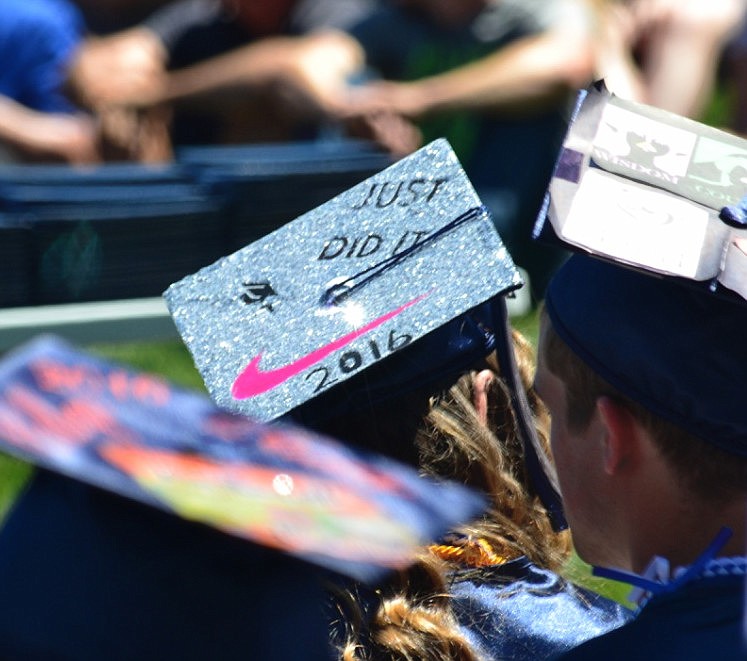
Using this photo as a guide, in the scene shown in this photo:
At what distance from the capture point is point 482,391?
2148 mm

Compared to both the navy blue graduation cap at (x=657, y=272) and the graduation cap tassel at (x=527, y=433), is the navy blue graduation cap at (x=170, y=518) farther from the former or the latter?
the graduation cap tassel at (x=527, y=433)

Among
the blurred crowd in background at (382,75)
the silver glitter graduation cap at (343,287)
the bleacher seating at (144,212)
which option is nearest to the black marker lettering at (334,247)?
the silver glitter graduation cap at (343,287)

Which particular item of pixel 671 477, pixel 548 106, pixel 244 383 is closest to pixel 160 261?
pixel 548 106

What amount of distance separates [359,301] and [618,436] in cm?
44

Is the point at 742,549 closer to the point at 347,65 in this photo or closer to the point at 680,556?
the point at 680,556

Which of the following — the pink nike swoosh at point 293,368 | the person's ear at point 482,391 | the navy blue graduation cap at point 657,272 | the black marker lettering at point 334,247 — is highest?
the navy blue graduation cap at point 657,272

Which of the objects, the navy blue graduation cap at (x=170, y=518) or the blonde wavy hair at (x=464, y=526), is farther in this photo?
the blonde wavy hair at (x=464, y=526)

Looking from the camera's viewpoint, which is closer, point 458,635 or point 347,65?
point 458,635

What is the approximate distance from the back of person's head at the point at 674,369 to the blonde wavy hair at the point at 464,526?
10.4 inches

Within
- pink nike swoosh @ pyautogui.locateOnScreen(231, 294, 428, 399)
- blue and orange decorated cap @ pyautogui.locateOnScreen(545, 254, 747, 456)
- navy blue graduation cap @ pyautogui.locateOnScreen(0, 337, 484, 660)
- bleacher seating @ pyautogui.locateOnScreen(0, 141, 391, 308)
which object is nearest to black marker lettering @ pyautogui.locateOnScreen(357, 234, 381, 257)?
pink nike swoosh @ pyautogui.locateOnScreen(231, 294, 428, 399)

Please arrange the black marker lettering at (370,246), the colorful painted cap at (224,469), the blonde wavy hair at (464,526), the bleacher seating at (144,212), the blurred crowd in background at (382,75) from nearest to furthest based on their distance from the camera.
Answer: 1. the colorful painted cap at (224,469)
2. the blonde wavy hair at (464,526)
3. the black marker lettering at (370,246)
4. the bleacher seating at (144,212)
5. the blurred crowd in background at (382,75)

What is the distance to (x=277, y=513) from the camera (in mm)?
1437

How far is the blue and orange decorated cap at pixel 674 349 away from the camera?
5.65 feet

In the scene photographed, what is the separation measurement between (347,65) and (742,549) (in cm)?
494
